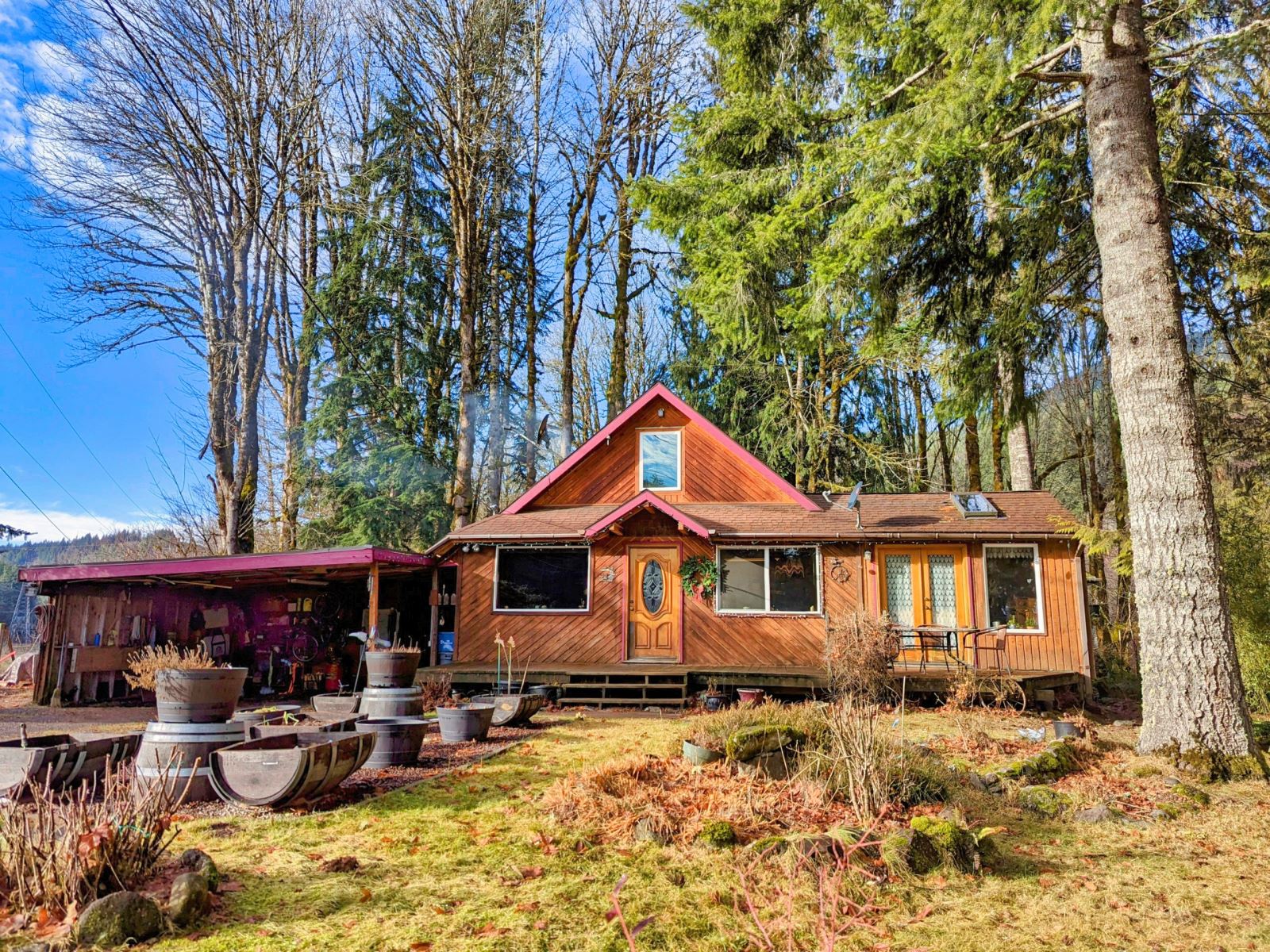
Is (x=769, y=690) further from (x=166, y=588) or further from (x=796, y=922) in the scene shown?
(x=166, y=588)

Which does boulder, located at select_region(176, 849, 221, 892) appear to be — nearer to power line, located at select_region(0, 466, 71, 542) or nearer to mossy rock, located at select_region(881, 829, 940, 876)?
mossy rock, located at select_region(881, 829, 940, 876)

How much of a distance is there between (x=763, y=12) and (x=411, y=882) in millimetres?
10446

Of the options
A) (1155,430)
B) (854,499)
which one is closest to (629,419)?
(854,499)

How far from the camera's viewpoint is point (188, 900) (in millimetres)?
3463

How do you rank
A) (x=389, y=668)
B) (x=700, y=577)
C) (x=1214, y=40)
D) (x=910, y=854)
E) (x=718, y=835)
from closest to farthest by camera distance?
(x=910, y=854) → (x=718, y=835) → (x=1214, y=40) → (x=389, y=668) → (x=700, y=577)

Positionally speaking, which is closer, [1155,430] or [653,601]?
[1155,430]

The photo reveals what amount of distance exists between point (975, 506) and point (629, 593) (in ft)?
19.7

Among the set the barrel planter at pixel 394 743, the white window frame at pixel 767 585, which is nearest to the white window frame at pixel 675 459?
the white window frame at pixel 767 585

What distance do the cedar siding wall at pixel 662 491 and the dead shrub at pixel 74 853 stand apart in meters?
10.6

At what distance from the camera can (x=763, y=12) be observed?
32.6 ft

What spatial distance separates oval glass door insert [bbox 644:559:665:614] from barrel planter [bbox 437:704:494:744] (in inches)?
196

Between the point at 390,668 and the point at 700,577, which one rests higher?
the point at 700,577

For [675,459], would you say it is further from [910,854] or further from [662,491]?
[910,854]

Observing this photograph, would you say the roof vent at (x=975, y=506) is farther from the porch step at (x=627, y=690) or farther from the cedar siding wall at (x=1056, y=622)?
the porch step at (x=627, y=690)
